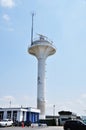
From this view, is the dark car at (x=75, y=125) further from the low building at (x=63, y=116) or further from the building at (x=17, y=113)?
the low building at (x=63, y=116)

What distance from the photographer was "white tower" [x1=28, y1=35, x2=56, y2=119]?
74.2 metres

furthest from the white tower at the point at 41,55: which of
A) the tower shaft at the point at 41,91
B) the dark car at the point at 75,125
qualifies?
the dark car at the point at 75,125

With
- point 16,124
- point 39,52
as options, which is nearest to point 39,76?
point 39,52

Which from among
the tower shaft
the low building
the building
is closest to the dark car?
the building

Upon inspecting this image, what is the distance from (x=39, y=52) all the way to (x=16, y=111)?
65.8 ft

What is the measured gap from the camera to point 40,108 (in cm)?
7425

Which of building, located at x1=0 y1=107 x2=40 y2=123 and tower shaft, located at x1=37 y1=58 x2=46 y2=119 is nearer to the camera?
building, located at x1=0 y1=107 x2=40 y2=123

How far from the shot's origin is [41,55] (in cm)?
7838

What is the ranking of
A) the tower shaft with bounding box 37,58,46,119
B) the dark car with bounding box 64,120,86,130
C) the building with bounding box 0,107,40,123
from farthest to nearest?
the tower shaft with bounding box 37,58,46,119, the building with bounding box 0,107,40,123, the dark car with bounding box 64,120,86,130

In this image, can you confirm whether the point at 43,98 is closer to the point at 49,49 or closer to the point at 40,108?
the point at 40,108

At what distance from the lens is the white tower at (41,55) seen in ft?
243

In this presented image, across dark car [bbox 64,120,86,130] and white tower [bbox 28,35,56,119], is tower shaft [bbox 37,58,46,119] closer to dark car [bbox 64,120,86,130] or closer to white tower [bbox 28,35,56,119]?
white tower [bbox 28,35,56,119]

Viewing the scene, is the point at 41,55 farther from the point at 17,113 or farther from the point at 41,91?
the point at 17,113

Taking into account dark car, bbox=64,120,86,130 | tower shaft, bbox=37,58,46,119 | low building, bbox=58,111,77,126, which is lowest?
dark car, bbox=64,120,86,130
